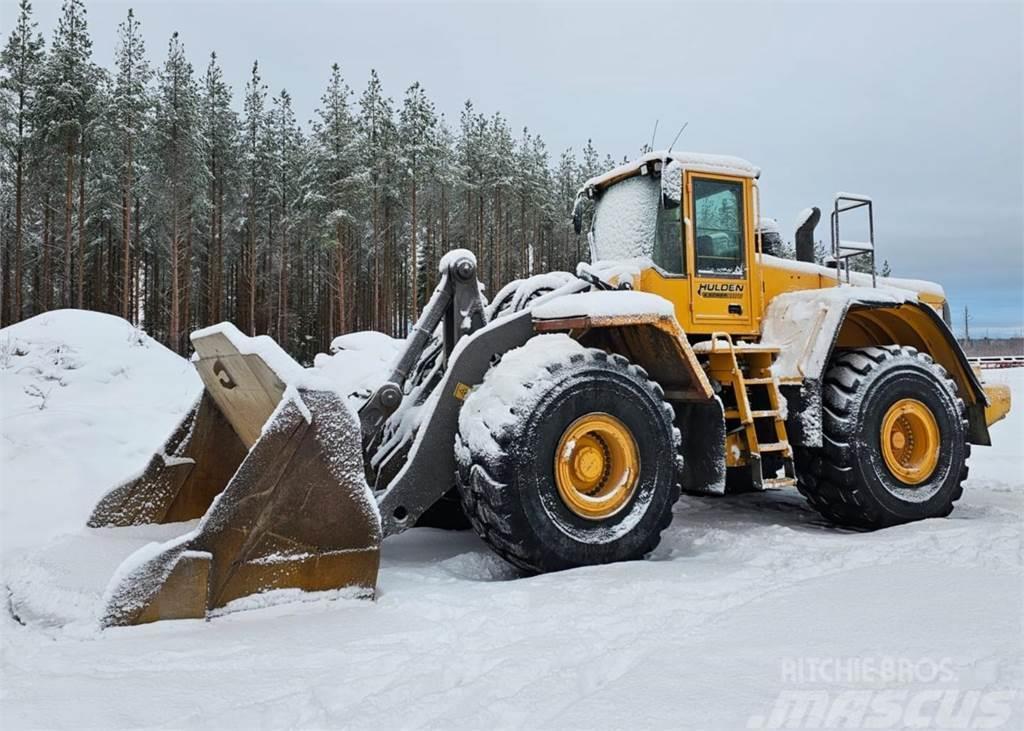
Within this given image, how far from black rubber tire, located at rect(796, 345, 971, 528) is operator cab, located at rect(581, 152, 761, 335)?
0.89 metres

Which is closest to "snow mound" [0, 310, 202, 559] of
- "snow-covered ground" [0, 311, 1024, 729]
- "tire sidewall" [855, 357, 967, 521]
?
"snow-covered ground" [0, 311, 1024, 729]

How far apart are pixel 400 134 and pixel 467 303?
32047 mm

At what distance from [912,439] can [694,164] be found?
288 centimetres

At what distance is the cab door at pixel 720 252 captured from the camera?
5.77 meters

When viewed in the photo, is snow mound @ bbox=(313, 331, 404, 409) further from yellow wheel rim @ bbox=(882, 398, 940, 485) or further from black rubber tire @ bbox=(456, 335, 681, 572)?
yellow wheel rim @ bbox=(882, 398, 940, 485)

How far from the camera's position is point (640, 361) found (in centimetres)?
525

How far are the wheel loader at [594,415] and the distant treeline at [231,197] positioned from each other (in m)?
25.2

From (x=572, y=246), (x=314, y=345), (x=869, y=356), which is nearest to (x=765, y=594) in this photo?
(x=869, y=356)

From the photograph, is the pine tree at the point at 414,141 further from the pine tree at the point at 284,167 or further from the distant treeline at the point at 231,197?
the pine tree at the point at 284,167

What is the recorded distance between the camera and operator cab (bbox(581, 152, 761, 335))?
571 cm

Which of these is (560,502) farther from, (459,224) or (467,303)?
(459,224)

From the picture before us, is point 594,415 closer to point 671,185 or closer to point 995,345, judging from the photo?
point 671,185

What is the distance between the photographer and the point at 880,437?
5.65 m

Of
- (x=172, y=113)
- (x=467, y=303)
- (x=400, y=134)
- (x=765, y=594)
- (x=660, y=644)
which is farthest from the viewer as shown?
(x=400, y=134)
